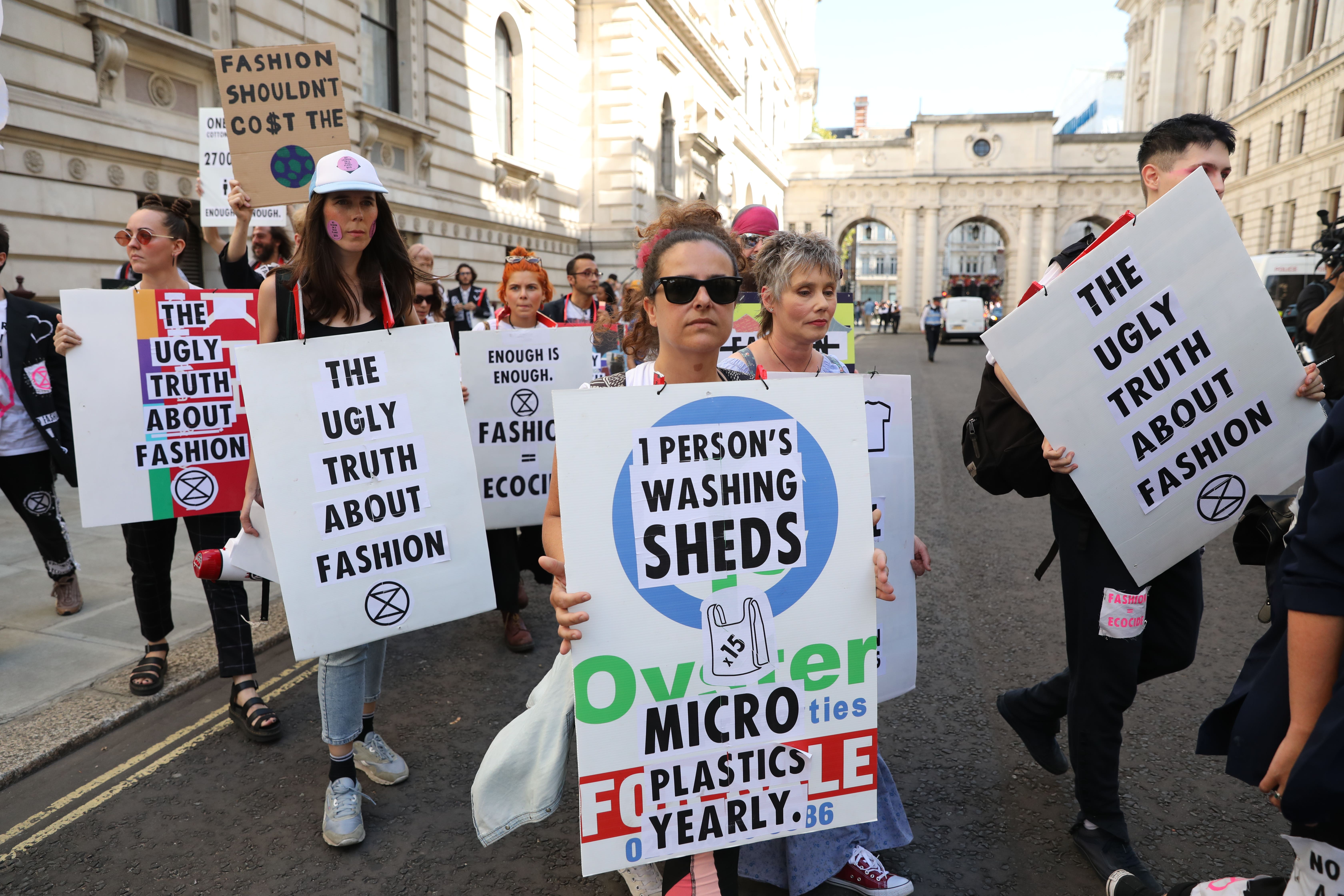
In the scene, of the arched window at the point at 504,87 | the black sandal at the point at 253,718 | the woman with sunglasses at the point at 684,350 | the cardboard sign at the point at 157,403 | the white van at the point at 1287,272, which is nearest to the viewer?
the woman with sunglasses at the point at 684,350

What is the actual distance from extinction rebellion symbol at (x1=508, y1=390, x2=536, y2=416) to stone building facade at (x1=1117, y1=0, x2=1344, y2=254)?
38715 mm

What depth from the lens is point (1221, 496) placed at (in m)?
2.55

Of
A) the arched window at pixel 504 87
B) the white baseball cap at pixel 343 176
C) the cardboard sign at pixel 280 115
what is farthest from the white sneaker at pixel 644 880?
the arched window at pixel 504 87

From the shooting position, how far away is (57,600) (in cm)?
491

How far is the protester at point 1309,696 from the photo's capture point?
145cm

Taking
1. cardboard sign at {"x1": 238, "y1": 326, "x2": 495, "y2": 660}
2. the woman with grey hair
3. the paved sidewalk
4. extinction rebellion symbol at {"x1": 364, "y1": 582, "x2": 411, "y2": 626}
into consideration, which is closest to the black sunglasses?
the woman with grey hair

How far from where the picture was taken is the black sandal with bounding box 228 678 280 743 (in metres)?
3.54

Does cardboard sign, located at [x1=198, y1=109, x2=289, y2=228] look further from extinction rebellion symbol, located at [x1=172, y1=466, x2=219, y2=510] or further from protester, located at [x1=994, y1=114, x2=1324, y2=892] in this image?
protester, located at [x1=994, y1=114, x2=1324, y2=892]

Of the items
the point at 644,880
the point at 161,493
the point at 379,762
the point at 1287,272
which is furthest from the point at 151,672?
the point at 1287,272

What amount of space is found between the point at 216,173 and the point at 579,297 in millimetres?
2995

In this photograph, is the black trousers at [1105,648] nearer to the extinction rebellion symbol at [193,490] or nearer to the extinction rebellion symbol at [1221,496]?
the extinction rebellion symbol at [1221,496]

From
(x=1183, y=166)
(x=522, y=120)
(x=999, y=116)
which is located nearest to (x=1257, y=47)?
(x=999, y=116)

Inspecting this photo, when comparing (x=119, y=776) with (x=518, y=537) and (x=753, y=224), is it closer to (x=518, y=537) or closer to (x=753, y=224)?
(x=518, y=537)

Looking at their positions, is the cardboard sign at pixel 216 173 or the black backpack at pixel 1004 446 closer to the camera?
the black backpack at pixel 1004 446
